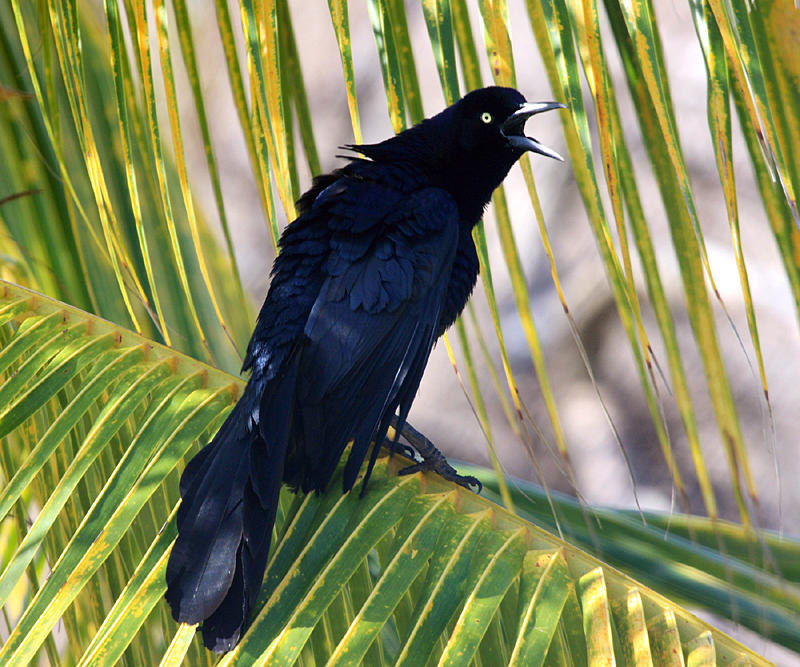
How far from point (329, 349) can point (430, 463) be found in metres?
0.36

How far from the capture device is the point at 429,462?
6.11 ft

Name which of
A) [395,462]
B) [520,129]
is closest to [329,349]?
[395,462]

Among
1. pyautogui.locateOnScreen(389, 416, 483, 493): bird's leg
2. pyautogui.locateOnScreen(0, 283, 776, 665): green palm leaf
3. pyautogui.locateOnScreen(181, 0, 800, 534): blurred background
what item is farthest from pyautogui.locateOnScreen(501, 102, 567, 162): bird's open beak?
pyautogui.locateOnScreen(181, 0, 800, 534): blurred background

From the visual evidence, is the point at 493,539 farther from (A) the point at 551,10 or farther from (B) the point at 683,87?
(B) the point at 683,87

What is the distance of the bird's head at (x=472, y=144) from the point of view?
7.85 ft

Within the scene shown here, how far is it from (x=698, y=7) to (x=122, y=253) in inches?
45.7

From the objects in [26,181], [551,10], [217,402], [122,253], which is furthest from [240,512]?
[26,181]

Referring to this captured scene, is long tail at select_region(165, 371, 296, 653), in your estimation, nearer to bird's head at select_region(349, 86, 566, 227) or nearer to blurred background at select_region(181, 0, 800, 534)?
bird's head at select_region(349, 86, 566, 227)

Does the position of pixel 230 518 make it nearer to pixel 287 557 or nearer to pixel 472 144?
pixel 287 557

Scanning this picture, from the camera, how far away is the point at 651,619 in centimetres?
129

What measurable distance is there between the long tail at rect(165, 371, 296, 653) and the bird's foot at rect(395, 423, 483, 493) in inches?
13.6

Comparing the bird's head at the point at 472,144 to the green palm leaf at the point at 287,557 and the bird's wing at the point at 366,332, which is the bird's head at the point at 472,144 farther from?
the green palm leaf at the point at 287,557

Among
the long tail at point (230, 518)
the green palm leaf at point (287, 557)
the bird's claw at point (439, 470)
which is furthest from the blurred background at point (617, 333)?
the long tail at point (230, 518)

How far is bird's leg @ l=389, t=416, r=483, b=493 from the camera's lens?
5.97ft
